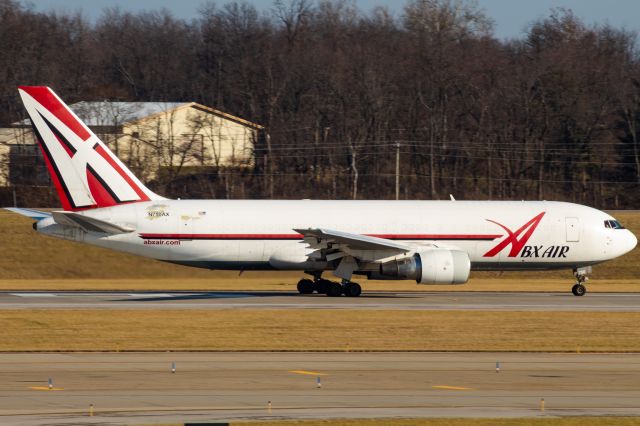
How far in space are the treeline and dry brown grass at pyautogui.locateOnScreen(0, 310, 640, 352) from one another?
3920 centimetres

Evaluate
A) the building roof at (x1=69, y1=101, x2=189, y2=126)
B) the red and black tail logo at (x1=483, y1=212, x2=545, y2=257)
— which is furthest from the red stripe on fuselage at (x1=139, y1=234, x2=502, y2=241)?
the building roof at (x1=69, y1=101, x2=189, y2=126)

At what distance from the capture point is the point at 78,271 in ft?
156

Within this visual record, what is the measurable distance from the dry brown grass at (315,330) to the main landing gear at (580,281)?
25.7 ft

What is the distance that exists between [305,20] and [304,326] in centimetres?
9213

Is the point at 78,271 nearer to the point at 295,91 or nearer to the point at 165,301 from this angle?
the point at 165,301

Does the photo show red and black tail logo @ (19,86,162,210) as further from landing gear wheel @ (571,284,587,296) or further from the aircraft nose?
the aircraft nose

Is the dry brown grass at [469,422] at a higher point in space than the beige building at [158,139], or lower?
lower

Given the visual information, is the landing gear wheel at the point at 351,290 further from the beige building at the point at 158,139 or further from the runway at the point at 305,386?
the beige building at the point at 158,139

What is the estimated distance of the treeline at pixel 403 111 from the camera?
79.1m

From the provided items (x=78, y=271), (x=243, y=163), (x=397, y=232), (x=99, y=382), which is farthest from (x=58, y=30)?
(x=99, y=382)

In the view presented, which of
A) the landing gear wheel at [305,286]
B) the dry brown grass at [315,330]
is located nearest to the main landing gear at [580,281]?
the dry brown grass at [315,330]

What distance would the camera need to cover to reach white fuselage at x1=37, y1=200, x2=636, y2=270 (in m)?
40.8

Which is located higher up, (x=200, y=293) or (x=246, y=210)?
(x=246, y=210)

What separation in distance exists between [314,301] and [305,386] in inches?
711
